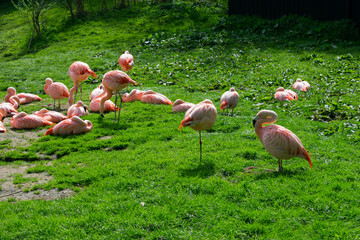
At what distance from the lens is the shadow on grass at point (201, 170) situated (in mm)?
5293

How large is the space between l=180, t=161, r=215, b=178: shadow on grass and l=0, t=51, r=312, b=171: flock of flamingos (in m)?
0.61

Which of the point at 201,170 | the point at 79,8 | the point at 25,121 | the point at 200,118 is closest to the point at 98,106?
the point at 25,121

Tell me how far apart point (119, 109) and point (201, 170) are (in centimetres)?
339

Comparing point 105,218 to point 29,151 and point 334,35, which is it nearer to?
point 29,151

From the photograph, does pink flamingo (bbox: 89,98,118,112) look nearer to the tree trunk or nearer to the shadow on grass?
the shadow on grass

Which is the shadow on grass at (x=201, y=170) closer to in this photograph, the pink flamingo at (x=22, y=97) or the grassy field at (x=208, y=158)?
the grassy field at (x=208, y=158)

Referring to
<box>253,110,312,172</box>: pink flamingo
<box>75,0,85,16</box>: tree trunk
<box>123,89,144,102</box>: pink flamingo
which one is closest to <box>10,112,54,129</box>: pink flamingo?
<box>123,89,144,102</box>: pink flamingo

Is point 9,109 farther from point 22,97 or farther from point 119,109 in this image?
point 119,109

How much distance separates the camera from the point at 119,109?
8195 millimetres

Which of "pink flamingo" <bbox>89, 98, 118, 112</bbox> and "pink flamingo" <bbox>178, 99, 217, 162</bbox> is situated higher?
"pink flamingo" <bbox>178, 99, 217, 162</bbox>

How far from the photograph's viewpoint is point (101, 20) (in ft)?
67.9

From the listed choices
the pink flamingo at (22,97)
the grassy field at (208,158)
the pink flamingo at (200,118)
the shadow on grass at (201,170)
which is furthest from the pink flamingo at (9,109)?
the shadow on grass at (201,170)

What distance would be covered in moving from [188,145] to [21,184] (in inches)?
Result: 111

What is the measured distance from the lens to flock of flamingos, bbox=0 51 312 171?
5.09m
